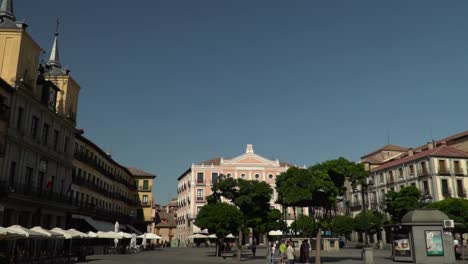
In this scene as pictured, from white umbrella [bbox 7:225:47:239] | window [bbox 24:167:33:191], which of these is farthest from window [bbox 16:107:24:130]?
white umbrella [bbox 7:225:47:239]

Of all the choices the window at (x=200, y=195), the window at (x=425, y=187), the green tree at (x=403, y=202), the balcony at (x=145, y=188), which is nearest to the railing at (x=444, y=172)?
the window at (x=425, y=187)

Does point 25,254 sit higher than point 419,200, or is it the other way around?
point 419,200

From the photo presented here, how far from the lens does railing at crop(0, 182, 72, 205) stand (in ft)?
84.4

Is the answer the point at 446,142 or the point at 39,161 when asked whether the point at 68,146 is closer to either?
the point at 39,161

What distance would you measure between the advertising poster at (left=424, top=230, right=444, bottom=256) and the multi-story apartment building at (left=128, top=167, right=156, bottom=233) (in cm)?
5336

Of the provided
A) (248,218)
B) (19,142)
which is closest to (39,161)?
(19,142)

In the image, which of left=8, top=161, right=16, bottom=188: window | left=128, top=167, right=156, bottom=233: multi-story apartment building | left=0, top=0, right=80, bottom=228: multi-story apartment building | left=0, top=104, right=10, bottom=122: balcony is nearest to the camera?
left=0, top=104, right=10, bottom=122: balcony

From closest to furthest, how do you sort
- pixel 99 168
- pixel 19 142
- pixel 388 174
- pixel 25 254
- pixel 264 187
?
1. pixel 25 254
2. pixel 19 142
3. pixel 264 187
4. pixel 99 168
5. pixel 388 174

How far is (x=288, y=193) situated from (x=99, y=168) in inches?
1260

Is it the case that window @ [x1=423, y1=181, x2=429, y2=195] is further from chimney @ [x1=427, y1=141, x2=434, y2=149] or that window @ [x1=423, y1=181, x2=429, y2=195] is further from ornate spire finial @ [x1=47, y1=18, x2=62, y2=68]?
ornate spire finial @ [x1=47, y1=18, x2=62, y2=68]

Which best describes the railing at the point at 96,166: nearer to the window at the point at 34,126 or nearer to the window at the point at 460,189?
the window at the point at 34,126

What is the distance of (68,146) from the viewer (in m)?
37.9

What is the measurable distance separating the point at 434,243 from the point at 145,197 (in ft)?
185

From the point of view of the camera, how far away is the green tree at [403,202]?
42.0m
